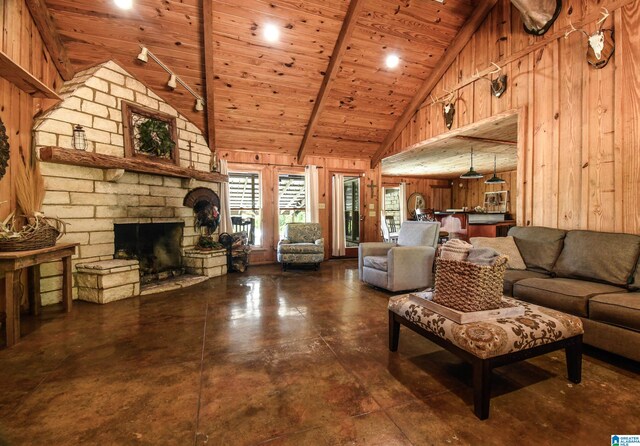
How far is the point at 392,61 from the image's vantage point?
4520 millimetres

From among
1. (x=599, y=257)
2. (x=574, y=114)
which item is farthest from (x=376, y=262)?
(x=574, y=114)

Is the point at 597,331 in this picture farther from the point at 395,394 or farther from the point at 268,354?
the point at 268,354

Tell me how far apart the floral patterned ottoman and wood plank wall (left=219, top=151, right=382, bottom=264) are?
4.47 meters

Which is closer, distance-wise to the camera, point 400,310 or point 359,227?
point 400,310

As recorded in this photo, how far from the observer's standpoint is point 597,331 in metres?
1.98

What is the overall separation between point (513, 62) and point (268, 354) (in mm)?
4278

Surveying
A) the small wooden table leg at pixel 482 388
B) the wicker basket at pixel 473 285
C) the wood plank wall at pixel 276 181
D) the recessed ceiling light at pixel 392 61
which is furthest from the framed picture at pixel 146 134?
the small wooden table leg at pixel 482 388

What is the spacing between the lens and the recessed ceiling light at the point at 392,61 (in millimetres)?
4457

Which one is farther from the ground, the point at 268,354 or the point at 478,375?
the point at 478,375

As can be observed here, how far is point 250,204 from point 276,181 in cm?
72

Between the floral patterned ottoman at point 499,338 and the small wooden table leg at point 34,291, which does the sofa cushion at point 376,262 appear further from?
the small wooden table leg at point 34,291

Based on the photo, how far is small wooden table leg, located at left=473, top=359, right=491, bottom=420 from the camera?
4.60 feet

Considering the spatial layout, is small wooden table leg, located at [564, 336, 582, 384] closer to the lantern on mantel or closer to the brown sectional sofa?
the brown sectional sofa

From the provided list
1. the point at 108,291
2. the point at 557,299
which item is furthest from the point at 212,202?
the point at 557,299
